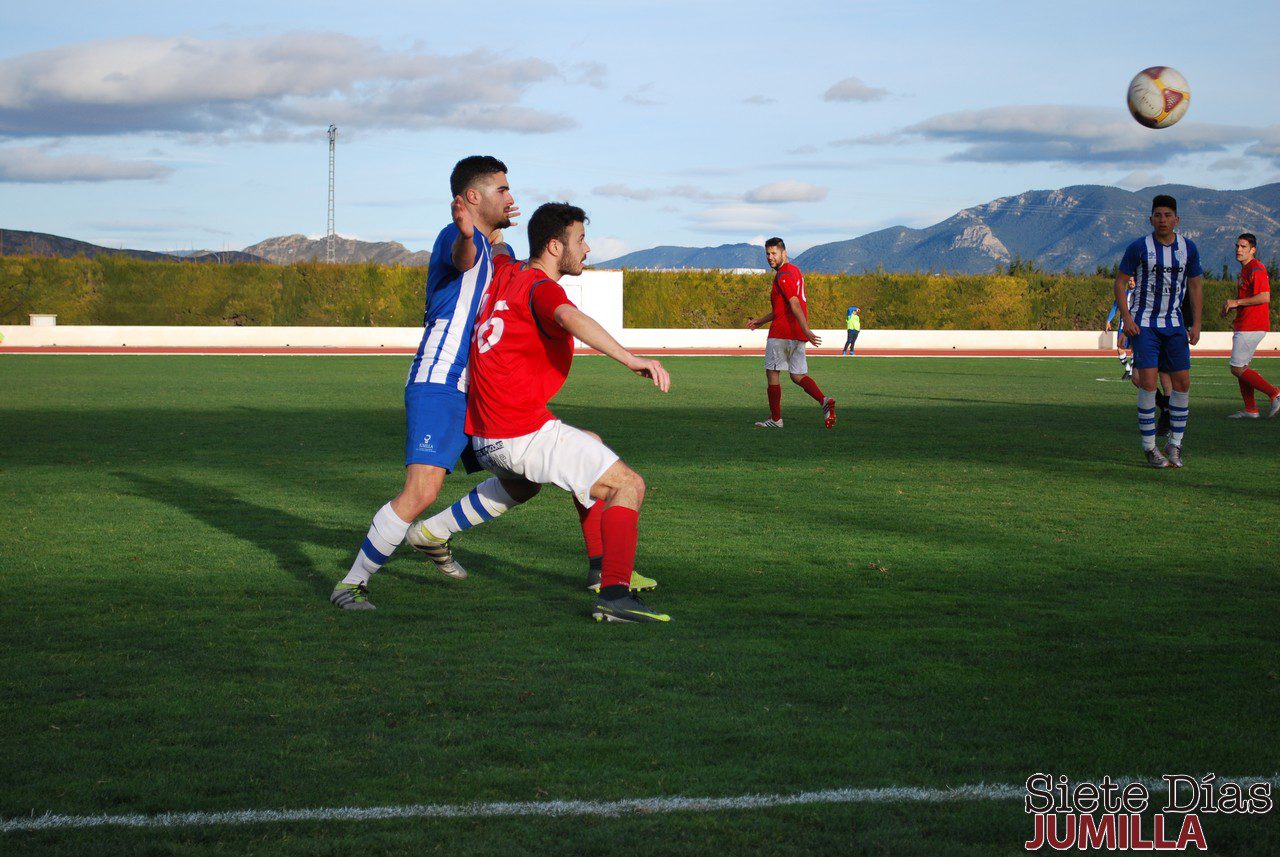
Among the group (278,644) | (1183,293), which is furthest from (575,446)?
(1183,293)

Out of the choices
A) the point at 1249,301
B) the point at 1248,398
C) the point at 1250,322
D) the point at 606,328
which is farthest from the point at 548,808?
the point at 606,328

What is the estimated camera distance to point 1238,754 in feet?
11.8

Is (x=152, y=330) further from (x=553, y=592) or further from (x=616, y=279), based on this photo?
(x=553, y=592)

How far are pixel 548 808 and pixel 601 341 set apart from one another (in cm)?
217

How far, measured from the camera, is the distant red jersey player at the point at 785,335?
14078 millimetres

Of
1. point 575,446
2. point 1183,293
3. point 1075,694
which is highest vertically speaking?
point 1183,293

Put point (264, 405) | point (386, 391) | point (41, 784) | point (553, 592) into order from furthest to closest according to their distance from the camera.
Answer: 1. point (386, 391)
2. point (264, 405)
3. point (553, 592)
4. point (41, 784)

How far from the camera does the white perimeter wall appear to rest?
1478 inches

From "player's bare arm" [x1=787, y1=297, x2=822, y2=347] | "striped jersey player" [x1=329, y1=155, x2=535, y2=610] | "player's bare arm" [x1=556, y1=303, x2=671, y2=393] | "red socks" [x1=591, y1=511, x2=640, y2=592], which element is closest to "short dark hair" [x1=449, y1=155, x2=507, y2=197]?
"striped jersey player" [x1=329, y1=155, x2=535, y2=610]

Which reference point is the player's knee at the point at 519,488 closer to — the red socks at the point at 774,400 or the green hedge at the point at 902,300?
the red socks at the point at 774,400

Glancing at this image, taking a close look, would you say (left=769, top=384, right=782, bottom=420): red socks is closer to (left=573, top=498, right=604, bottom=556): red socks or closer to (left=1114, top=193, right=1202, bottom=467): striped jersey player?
(left=1114, top=193, right=1202, bottom=467): striped jersey player

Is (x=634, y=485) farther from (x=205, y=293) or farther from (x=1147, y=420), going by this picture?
(x=205, y=293)

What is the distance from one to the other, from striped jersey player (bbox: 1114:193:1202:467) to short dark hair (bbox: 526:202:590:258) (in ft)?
21.8

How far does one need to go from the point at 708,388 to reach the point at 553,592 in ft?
51.2
